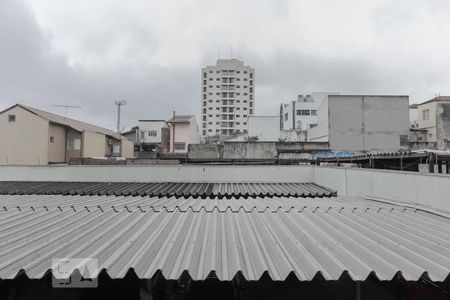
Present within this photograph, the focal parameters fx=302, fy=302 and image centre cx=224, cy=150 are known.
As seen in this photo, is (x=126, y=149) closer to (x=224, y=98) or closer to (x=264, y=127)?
(x=264, y=127)

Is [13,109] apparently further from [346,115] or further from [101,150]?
[346,115]

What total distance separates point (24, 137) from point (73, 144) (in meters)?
4.01

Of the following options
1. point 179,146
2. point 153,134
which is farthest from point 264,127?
point 153,134

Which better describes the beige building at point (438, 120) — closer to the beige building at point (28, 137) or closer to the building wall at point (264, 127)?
the building wall at point (264, 127)

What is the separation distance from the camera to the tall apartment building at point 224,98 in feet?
278

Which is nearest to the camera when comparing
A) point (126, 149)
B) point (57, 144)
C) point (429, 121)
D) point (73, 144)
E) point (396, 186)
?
point (396, 186)

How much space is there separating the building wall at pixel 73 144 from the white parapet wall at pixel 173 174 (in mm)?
17915

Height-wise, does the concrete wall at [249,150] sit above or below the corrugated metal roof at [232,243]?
above

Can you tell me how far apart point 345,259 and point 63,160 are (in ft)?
101

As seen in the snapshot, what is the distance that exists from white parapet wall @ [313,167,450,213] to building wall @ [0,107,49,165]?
82.3 ft

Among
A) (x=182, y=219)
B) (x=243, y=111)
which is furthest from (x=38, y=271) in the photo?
(x=243, y=111)

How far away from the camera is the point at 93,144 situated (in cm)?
3052

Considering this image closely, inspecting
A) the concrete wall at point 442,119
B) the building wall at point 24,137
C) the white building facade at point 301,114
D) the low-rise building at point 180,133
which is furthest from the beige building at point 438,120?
the building wall at point 24,137
